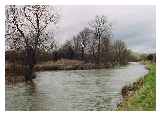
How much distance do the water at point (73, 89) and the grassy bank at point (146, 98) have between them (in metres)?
0.07

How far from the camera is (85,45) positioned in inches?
209

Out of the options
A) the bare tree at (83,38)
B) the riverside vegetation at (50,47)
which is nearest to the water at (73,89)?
the riverside vegetation at (50,47)

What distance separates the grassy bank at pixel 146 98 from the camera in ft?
17.0

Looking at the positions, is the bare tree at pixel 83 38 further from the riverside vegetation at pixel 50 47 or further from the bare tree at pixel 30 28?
the bare tree at pixel 30 28

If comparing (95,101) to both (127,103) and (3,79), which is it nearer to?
(127,103)

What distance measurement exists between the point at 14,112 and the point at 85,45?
0.85 metres

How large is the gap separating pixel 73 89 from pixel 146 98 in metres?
0.65

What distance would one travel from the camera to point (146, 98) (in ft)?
17.1

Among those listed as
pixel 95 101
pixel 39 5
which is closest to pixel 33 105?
pixel 95 101

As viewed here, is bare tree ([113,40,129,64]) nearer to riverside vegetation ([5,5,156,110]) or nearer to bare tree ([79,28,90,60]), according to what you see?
riverside vegetation ([5,5,156,110])

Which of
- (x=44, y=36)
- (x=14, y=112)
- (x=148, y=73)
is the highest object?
(x=44, y=36)

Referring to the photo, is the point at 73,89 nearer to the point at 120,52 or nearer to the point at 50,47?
the point at 50,47

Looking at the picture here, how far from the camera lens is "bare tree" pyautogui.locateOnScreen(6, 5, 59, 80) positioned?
530 centimetres
